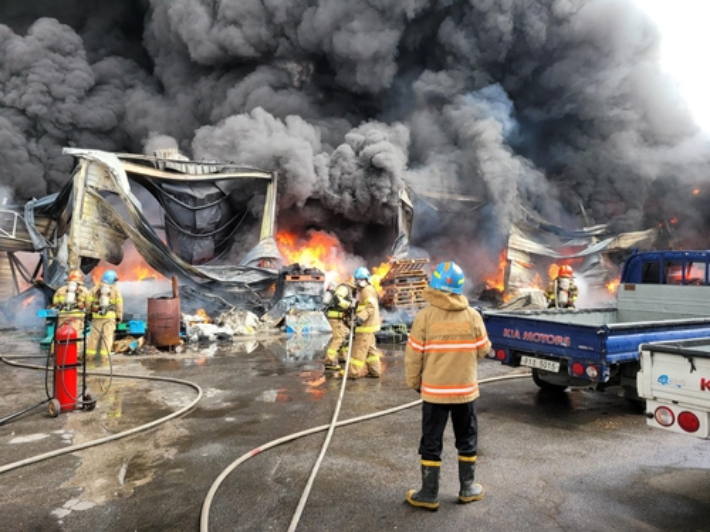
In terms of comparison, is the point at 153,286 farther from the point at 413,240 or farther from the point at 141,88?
the point at 141,88

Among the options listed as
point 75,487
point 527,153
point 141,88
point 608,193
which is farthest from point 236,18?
point 75,487

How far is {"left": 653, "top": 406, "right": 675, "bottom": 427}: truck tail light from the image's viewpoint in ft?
9.61

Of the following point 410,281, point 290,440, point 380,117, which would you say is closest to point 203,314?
point 410,281

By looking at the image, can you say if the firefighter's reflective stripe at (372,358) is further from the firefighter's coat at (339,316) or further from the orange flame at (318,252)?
the orange flame at (318,252)

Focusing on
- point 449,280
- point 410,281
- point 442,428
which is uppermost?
point 410,281

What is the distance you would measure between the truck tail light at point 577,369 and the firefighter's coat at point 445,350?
6.33ft

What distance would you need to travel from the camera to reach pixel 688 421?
284 centimetres

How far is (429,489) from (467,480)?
0.29 metres

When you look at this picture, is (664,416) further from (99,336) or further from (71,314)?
(99,336)

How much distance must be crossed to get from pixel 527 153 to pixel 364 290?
2116cm

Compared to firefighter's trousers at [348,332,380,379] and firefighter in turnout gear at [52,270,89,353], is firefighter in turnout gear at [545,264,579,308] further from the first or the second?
firefighter in turnout gear at [52,270,89,353]

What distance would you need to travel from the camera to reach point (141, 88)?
989 inches

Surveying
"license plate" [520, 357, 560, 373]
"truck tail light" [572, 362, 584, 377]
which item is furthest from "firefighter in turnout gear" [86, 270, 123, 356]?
"truck tail light" [572, 362, 584, 377]

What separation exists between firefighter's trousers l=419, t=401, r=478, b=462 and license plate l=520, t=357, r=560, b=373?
7.17 ft
